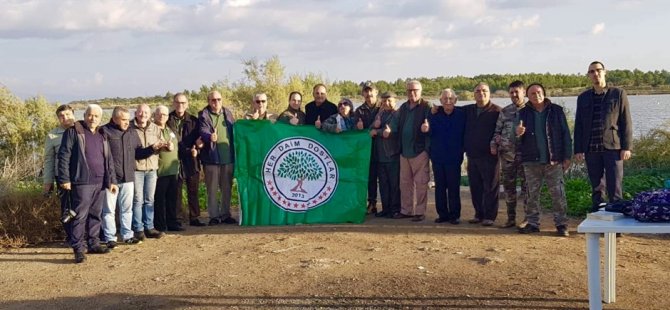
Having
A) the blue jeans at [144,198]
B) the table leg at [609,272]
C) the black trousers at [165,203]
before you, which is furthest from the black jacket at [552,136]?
the blue jeans at [144,198]

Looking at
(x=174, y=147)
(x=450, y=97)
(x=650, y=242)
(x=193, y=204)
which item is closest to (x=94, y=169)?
(x=174, y=147)

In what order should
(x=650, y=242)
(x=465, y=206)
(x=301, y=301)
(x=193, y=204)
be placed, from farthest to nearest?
(x=465, y=206) → (x=193, y=204) → (x=650, y=242) → (x=301, y=301)

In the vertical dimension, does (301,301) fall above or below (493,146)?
below

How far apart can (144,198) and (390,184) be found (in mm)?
3261

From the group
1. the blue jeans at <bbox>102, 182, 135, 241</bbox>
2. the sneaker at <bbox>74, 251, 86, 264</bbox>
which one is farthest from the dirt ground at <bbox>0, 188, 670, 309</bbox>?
the blue jeans at <bbox>102, 182, 135, 241</bbox>

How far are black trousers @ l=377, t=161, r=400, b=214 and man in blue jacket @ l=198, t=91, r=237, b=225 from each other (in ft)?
6.75

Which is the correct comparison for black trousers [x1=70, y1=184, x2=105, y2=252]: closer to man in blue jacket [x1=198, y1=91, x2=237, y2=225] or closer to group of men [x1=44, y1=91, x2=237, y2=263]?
group of men [x1=44, y1=91, x2=237, y2=263]

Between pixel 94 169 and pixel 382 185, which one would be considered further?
pixel 382 185

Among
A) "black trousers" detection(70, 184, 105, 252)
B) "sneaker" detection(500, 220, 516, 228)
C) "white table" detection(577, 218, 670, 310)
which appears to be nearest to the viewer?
"white table" detection(577, 218, 670, 310)

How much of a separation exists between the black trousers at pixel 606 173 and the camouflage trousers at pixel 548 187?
366 mm

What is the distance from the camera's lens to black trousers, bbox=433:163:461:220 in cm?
896

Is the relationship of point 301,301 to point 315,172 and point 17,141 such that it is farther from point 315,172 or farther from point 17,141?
point 17,141

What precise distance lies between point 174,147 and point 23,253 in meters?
2.13

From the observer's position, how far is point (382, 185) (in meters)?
9.62
